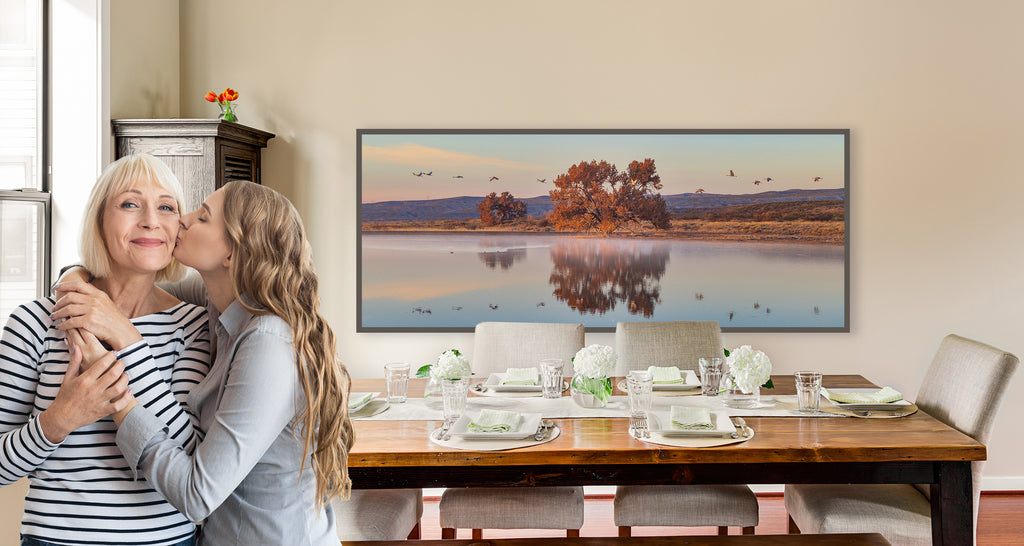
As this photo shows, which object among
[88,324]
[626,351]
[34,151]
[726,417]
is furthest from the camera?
[626,351]

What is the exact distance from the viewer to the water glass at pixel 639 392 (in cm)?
215

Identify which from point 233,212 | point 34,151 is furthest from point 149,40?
point 233,212

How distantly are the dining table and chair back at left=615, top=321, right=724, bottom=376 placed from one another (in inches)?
38.0

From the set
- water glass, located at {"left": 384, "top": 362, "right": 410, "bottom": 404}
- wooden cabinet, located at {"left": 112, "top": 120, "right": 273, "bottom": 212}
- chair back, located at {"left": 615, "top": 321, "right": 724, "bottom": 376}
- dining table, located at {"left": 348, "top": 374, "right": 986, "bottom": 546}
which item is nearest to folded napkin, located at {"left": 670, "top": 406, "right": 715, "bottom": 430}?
dining table, located at {"left": 348, "top": 374, "right": 986, "bottom": 546}

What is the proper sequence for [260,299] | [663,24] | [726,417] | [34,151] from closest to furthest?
1. [260,299]
2. [726,417]
3. [34,151]
4. [663,24]

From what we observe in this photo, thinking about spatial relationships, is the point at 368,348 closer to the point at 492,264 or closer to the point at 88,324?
the point at 492,264

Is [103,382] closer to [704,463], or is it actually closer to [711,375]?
[704,463]

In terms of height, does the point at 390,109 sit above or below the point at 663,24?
below

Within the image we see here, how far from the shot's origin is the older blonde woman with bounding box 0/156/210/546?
1.19 metres

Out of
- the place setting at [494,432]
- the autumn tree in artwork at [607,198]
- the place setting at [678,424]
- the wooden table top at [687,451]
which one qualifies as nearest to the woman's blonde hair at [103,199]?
the wooden table top at [687,451]

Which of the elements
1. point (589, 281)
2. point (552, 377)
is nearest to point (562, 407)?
point (552, 377)

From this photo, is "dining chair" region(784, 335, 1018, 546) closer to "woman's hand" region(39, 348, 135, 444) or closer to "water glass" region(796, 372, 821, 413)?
"water glass" region(796, 372, 821, 413)

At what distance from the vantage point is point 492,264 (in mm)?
3701

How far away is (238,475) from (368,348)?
251cm
